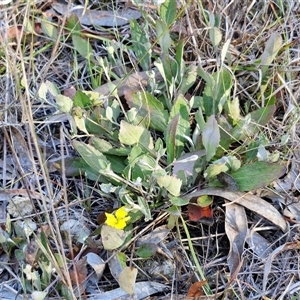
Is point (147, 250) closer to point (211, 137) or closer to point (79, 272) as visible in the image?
point (79, 272)

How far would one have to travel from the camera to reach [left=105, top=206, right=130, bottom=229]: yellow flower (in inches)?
53.1

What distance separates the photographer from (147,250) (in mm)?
1389

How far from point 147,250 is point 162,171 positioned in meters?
0.22

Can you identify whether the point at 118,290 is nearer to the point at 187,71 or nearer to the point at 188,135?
the point at 188,135

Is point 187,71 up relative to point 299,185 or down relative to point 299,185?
up

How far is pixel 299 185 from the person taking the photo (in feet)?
4.99

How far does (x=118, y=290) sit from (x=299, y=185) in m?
0.60

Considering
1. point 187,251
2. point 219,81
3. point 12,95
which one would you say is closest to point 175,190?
point 187,251

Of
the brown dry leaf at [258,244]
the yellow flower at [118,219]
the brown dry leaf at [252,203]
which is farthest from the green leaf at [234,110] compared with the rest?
the yellow flower at [118,219]

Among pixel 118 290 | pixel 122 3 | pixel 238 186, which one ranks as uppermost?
pixel 122 3

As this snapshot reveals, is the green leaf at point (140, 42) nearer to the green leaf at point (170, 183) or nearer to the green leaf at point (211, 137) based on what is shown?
the green leaf at point (211, 137)

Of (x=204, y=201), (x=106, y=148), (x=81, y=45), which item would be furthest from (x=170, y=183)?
(x=81, y=45)

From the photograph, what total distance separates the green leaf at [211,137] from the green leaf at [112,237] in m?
0.32

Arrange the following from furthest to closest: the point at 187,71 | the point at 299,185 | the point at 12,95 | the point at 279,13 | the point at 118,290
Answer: the point at 279,13
the point at 12,95
the point at 187,71
the point at 299,185
the point at 118,290
